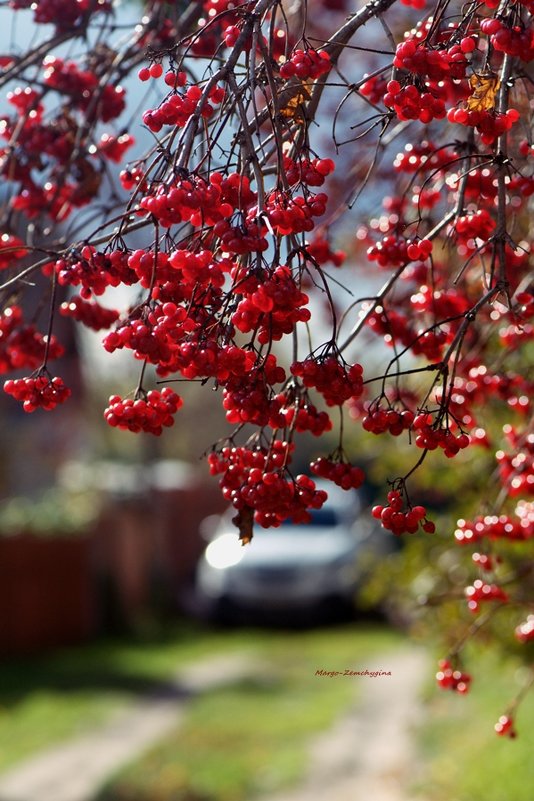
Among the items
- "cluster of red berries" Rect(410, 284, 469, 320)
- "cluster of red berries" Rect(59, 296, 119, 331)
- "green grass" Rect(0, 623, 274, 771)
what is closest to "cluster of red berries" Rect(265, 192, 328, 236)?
"cluster of red berries" Rect(59, 296, 119, 331)

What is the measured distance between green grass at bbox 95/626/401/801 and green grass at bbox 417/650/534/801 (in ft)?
2.92

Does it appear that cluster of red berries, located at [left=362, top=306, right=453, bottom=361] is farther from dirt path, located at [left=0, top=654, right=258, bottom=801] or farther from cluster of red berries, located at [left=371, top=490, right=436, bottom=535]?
dirt path, located at [left=0, top=654, right=258, bottom=801]

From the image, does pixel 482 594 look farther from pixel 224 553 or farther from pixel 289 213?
pixel 224 553

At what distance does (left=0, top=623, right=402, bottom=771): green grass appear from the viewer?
7.90 metres

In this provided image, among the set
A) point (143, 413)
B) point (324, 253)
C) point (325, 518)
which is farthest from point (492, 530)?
point (325, 518)

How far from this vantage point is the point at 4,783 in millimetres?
6582

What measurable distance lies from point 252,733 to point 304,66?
20.7 feet

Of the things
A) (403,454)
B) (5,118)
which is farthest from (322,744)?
(5,118)

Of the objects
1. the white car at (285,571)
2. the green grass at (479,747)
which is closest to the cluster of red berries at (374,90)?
the green grass at (479,747)

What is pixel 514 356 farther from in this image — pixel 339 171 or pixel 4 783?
pixel 4 783

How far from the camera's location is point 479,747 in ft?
20.6

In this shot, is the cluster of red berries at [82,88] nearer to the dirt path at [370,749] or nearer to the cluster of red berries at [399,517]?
the cluster of red berries at [399,517]

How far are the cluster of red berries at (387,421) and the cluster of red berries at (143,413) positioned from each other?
0.43 metres

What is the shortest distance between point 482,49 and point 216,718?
627 cm
